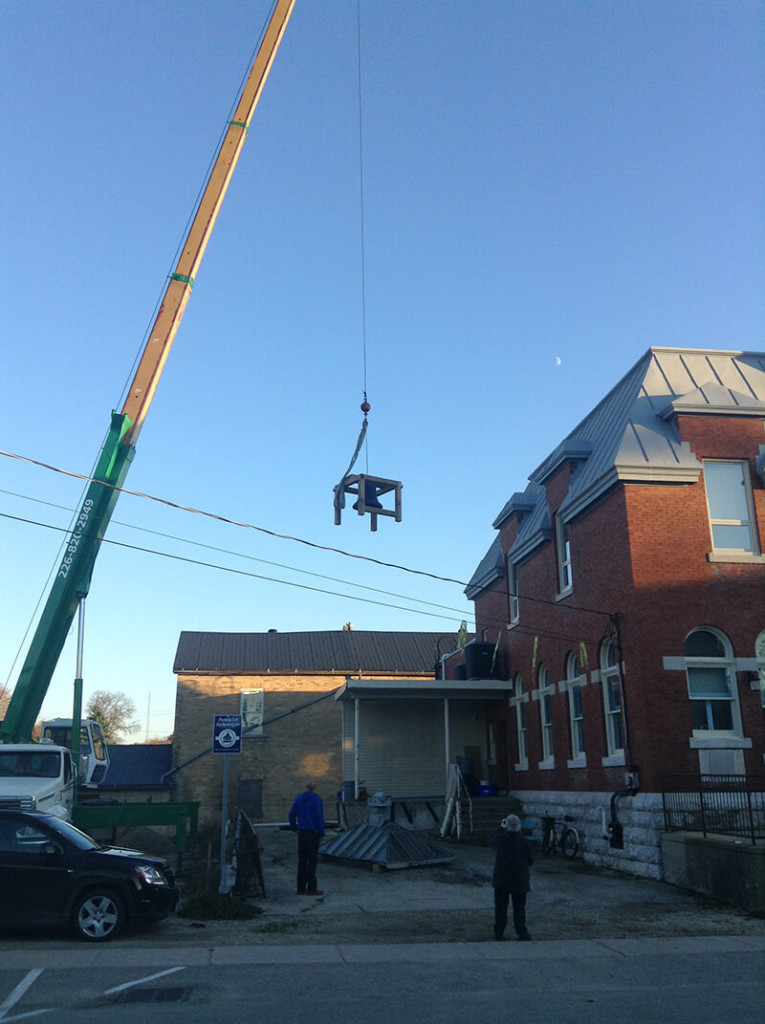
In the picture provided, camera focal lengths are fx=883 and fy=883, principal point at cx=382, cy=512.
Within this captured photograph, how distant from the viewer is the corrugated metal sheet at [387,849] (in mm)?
17469

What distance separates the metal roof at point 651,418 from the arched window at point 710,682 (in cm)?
331

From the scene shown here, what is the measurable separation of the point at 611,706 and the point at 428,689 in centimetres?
730

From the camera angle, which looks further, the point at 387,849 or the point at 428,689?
the point at 428,689

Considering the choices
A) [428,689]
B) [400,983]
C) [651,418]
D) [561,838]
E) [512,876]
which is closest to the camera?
[400,983]

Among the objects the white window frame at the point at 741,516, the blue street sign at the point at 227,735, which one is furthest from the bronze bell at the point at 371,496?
the white window frame at the point at 741,516

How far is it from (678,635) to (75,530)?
40.1 feet

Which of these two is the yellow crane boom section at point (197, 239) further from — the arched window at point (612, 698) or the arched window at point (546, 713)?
the arched window at point (546, 713)

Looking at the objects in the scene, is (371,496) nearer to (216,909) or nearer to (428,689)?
(216,909)

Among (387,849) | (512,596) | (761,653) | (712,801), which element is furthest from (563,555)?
(387,849)

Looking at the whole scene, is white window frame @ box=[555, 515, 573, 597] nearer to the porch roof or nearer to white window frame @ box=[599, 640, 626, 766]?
white window frame @ box=[599, 640, 626, 766]

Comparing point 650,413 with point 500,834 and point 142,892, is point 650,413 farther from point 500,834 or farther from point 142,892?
point 142,892

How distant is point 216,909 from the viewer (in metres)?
12.4

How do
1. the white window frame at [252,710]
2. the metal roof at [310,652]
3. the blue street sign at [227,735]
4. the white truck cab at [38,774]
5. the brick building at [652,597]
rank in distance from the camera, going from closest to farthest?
1. the blue street sign at [227,735]
2. the white truck cab at [38,774]
3. the brick building at [652,597]
4. the white window frame at [252,710]
5. the metal roof at [310,652]

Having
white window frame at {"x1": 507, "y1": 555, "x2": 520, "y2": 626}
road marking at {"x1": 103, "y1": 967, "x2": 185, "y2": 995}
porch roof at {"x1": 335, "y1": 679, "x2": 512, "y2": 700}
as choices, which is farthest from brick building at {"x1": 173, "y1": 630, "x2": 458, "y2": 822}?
road marking at {"x1": 103, "y1": 967, "x2": 185, "y2": 995}
